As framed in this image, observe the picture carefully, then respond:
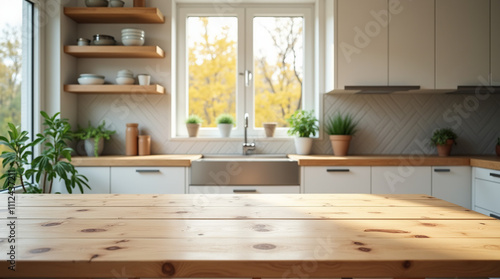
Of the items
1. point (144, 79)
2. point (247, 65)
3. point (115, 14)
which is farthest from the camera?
point (247, 65)

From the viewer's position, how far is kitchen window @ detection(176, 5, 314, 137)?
3875mm

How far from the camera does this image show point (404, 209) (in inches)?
53.4

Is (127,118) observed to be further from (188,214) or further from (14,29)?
(188,214)

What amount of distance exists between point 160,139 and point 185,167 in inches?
30.6

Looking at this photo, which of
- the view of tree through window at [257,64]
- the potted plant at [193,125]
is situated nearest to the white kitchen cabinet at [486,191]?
the view of tree through window at [257,64]

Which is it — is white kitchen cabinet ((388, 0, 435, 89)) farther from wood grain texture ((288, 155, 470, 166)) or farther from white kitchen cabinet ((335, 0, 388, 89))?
wood grain texture ((288, 155, 470, 166))

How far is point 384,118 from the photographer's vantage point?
3.74 meters

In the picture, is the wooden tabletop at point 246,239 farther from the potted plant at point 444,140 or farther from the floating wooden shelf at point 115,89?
the potted plant at point 444,140

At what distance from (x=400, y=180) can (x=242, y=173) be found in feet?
4.12

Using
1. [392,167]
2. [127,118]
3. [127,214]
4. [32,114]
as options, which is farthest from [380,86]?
[32,114]

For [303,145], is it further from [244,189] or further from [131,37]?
[131,37]

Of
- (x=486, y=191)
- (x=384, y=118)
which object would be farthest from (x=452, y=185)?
(x=384, y=118)

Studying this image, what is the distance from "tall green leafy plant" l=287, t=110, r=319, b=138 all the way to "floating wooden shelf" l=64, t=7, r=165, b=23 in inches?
60.2

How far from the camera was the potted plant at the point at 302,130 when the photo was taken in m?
3.58
